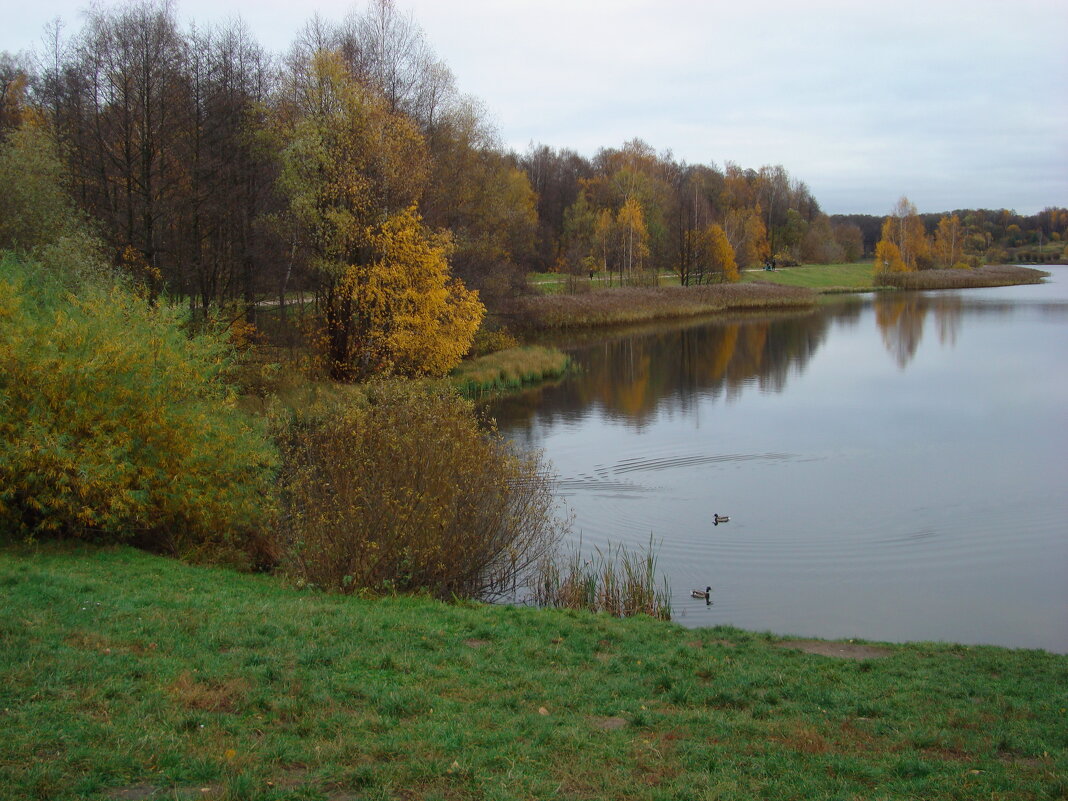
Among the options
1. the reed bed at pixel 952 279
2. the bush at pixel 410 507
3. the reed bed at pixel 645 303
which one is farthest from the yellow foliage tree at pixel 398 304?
the reed bed at pixel 952 279

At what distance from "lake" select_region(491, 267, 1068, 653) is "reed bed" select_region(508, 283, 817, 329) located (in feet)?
34.7

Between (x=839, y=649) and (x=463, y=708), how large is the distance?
498 cm

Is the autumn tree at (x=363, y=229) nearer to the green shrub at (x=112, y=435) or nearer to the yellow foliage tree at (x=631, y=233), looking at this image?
the green shrub at (x=112, y=435)

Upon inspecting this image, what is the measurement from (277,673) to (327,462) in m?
5.47

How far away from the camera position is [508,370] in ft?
111

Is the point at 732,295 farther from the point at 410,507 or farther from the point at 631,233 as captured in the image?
the point at 410,507

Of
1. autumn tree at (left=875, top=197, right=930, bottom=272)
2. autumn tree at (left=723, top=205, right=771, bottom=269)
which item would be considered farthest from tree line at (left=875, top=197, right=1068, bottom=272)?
autumn tree at (left=723, top=205, right=771, bottom=269)

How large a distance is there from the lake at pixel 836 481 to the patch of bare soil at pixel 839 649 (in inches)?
75.4

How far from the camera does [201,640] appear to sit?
24.1 feet

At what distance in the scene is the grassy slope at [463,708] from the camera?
5.08 meters

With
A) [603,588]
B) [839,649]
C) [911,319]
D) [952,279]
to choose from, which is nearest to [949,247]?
[952,279]

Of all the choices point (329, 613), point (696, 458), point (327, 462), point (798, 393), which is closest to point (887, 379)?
point (798, 393)

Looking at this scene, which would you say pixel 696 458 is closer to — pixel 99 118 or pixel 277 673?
pixel 277 673

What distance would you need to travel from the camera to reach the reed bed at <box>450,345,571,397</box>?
3158cm
